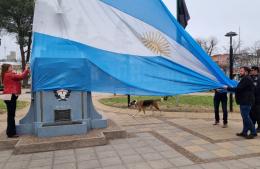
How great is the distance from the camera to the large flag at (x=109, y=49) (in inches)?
236

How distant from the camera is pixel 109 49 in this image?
6027 mm

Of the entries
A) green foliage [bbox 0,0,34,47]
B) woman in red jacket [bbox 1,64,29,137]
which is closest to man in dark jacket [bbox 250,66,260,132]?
woman in red jacket [bbox 1,64,29,137]

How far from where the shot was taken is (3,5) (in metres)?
35.9

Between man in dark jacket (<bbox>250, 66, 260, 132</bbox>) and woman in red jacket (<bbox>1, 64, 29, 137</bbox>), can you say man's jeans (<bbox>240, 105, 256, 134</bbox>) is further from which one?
woman in red jacket (<bbox>1, 64, 29, 137</bbox>)

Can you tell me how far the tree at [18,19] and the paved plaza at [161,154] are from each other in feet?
102

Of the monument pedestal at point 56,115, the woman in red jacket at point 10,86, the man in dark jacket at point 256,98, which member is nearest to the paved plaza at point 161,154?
the man in dark jacket at point 256,98

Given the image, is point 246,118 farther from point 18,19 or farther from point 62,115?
point 18,19

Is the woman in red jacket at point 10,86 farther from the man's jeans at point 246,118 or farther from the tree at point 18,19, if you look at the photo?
the tree at point 18,19

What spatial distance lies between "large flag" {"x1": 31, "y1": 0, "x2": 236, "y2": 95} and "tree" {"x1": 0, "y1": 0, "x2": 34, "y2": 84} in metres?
31.1

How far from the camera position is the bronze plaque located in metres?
7.23

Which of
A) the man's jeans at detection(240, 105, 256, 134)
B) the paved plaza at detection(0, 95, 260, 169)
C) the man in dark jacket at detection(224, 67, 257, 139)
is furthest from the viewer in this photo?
the man's jeans at detection(240, 105, 256, 134)

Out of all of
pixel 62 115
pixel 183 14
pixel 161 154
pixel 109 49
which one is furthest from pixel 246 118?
pixel 183 14

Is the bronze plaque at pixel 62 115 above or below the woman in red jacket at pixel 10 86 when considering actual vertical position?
below

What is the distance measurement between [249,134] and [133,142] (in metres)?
2.82
